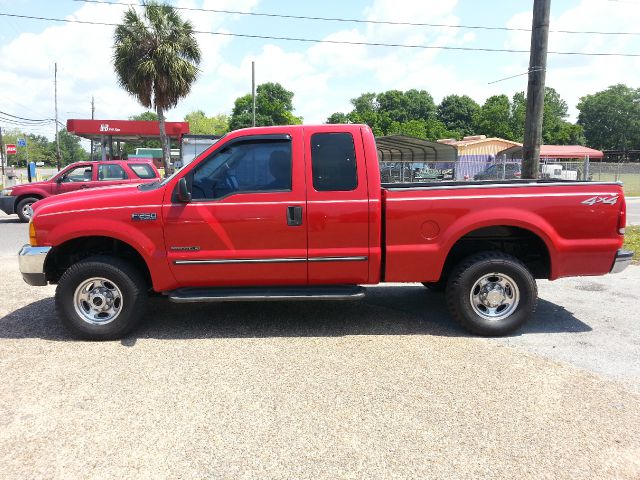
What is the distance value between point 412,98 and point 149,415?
9757cm

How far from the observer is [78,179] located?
13633 mm

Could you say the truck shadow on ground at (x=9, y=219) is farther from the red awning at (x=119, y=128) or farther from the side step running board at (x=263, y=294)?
the red awning at (x=119, y=128)

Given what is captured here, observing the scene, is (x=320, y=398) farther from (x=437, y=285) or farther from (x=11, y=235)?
(x=11, y=235)

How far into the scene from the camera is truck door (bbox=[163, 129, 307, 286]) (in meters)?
4.57

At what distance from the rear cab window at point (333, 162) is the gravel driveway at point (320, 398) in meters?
1.46

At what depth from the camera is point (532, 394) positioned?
12.0 ft

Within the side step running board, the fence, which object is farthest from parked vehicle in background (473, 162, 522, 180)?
the side step running board

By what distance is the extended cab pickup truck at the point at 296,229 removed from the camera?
4586 mm

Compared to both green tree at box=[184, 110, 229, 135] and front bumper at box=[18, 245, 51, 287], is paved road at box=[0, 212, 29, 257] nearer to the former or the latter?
front bumper at box=[18, 245, 51, 287]

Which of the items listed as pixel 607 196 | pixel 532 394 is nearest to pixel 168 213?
pixel 532 394

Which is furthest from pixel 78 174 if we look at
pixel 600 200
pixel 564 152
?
pixel 564 152

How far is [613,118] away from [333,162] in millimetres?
110409

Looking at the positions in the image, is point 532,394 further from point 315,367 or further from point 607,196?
point 607,196

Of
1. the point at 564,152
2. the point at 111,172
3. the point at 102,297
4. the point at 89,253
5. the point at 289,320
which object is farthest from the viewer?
the point at 564,152
